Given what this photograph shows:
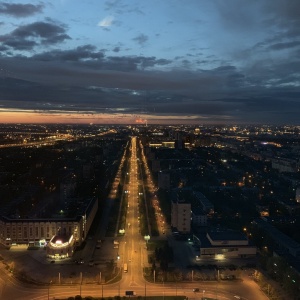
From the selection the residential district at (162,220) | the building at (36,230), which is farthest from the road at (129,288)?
the building at (36,230)

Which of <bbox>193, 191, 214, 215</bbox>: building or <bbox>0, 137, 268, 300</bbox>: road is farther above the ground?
<bbox>193, 191, 214, 215</bbox>: building

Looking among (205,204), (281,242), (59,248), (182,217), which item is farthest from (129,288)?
(205,204)

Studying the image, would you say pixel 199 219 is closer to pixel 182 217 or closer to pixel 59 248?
pixel 182 217

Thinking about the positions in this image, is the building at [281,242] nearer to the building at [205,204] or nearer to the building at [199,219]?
the building at [199,219]

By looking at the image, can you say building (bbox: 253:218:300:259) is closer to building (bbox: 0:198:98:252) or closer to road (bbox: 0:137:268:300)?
road (bbox: 0:137:268:300)

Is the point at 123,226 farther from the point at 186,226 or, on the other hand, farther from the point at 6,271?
the point at 6,271

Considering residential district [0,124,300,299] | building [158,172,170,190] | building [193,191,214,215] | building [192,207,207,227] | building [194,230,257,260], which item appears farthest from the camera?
building [158,172,170,190]

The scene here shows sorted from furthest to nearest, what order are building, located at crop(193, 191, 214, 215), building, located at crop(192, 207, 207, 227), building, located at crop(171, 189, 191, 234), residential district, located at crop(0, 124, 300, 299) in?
building, located at crop(193, 191, 214, 215) → building, located at crop(192, 207, 207, 227) → building, located at crop(171, 189, 191, 234) → residential district, located at crop(0, 124, 300, 299)

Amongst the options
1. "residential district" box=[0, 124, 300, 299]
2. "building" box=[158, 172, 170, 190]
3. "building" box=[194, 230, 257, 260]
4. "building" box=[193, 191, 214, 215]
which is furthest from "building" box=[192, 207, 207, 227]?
"building" box=[158, 172, 170, 190]

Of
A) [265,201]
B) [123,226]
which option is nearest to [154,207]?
[123,226]
